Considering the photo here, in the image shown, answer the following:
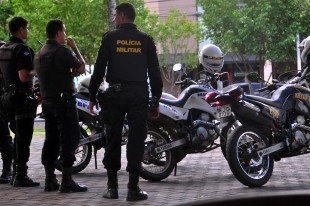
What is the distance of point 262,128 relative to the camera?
793cm

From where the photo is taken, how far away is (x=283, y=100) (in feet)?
26.6

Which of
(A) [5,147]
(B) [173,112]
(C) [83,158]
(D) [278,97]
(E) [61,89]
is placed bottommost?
(C) [83,158]

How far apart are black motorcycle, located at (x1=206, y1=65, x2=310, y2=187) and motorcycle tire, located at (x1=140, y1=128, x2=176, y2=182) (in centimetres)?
69

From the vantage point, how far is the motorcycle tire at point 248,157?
7.31m

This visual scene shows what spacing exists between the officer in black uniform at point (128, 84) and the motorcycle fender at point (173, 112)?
1.56m

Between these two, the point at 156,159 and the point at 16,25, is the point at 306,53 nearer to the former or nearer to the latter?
the point at 156,159

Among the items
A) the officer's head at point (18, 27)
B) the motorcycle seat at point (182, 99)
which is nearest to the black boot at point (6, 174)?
the officer's head at point (18, 27)

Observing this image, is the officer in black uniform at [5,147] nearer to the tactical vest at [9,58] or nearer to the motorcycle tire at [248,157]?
the tactical vest at [9,58]

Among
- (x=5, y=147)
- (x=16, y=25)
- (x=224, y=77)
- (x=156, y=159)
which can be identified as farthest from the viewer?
(x=224, y=77)

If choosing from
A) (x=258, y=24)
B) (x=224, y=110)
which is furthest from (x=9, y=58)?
(x=258, y=24)

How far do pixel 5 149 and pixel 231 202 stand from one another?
703 centimetres

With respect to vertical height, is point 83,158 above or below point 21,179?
above

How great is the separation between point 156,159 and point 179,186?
1.58 feet

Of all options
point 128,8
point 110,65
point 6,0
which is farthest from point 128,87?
point 6,0
